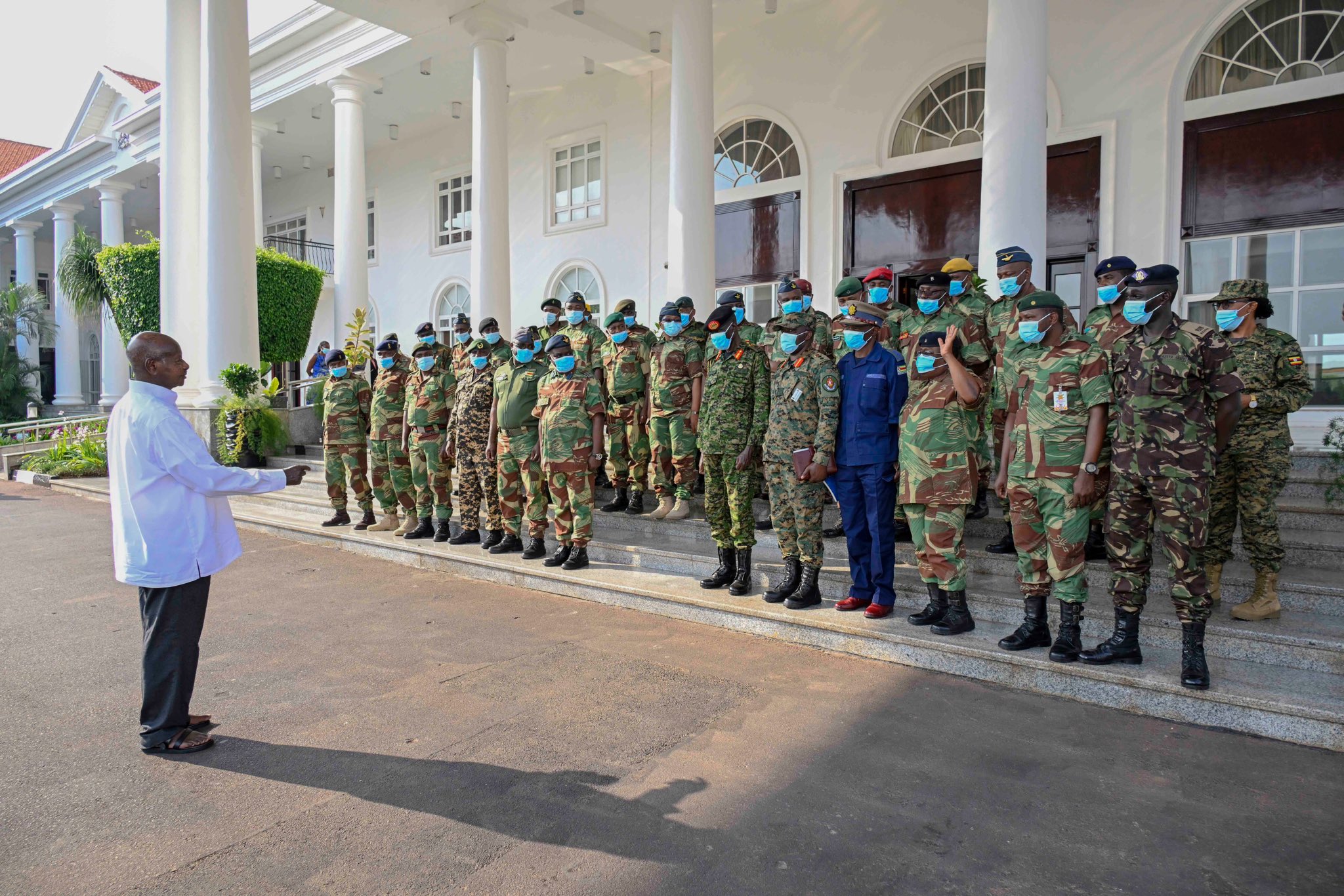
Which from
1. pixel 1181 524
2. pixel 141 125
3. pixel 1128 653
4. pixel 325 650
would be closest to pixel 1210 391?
pixel 1181 524

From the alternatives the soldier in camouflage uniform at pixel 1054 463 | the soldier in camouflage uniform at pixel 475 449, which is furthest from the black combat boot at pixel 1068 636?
the soldier in camouflage uniform at pixel 475 449

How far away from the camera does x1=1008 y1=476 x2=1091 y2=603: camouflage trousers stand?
4152mm

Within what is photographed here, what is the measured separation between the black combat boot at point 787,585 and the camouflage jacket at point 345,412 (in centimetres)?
513

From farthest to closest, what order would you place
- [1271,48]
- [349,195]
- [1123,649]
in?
1. [349,195]
2. [1271,48]
3. [1123,649]

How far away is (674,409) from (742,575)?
1.97 m

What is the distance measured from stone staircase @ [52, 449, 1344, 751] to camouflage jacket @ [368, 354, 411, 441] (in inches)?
44.1

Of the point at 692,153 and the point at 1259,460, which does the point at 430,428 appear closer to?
the point at 692,153

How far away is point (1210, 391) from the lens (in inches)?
157

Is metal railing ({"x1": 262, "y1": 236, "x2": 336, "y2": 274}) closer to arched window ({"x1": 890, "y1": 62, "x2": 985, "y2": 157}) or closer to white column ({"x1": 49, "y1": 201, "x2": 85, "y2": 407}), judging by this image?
white column ({"x1": 49, "y1": 201, "x2": 85, "y2": 407})

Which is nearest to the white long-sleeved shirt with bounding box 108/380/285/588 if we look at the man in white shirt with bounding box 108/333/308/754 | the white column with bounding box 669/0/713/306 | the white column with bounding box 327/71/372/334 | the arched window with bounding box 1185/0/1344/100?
the man in white shirt with bounding box 108/333/308/754

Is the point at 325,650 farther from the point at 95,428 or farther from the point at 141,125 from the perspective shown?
the point at 141,125

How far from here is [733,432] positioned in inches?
225

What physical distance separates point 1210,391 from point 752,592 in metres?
3.04

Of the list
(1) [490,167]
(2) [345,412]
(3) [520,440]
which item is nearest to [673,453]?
(3) [520,440]
